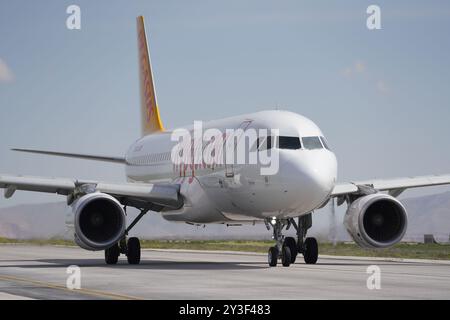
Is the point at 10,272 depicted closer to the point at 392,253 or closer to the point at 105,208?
the point at 105,208

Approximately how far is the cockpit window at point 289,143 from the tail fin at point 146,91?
1567 cm

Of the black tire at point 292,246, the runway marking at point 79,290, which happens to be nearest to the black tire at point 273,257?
the black tire at point 292,246

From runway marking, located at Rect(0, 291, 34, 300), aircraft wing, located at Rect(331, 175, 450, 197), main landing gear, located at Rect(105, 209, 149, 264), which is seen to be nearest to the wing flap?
main landing gear, located at Rect(105, 209, 149, 264)

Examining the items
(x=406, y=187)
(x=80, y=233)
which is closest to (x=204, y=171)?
(x=80, y=233)

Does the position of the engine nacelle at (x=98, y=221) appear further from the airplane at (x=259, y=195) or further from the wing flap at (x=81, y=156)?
the wing flap at (x=81, y=156)

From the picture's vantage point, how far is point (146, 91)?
142 feet

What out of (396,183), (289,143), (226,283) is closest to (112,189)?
(289,143)

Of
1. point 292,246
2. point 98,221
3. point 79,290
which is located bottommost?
point 292,246

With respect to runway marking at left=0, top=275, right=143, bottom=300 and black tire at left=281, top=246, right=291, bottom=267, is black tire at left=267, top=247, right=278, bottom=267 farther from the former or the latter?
runway marking at left=0, top=275, right=143, bottom=300

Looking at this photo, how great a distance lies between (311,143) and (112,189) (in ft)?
21.3

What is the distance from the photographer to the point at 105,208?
2744 centimetres

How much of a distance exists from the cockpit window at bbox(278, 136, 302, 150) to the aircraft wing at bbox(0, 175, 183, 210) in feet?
19.1

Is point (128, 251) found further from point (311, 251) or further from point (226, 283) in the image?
point (226, 283)
